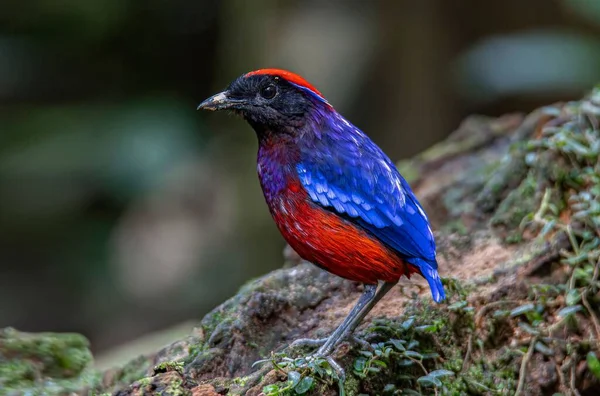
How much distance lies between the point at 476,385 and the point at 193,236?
796cm

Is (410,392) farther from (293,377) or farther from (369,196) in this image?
(369,196)

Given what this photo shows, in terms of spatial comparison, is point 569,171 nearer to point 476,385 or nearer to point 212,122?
point 476,385

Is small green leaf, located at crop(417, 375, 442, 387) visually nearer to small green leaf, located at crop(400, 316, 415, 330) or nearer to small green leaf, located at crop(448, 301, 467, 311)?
small green leaf, located at crop(400, 316, 415, 330)

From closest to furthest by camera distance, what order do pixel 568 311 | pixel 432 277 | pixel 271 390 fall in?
pixel 271 390 < pixel 432 277 < pixel 568 311

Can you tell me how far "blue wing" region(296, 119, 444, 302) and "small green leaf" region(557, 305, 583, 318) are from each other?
2.58 feet

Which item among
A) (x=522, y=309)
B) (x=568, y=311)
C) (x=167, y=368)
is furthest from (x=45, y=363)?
(x=568, y=311)

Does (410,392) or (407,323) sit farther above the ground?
(407,323)

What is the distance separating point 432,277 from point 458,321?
1.62 ft

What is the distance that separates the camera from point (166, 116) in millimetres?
10000

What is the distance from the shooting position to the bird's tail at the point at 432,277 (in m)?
3.54

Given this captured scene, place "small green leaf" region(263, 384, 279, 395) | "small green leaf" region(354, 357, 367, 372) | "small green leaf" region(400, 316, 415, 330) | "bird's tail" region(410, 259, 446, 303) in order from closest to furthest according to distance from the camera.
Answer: "small green leaf" region(263, 384, 279, 395) → "small green leaf" region(354, 357, 367, 372) → "bird's tail" region(410, 259, 446, 303) → "small green leaf" region(400, 316, 415, 330)

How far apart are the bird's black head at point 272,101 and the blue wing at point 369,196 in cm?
18

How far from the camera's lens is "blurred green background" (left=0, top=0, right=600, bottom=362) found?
32.1 ft

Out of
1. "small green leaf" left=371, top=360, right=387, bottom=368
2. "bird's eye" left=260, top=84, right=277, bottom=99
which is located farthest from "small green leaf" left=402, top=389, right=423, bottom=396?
"bird's eye" left=260, top=84, right=277, bottom=99
